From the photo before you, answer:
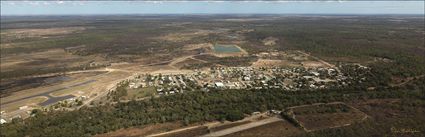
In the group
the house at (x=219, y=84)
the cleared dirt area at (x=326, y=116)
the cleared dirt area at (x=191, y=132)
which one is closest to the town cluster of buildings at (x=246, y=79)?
the house at (x=219, y=84)

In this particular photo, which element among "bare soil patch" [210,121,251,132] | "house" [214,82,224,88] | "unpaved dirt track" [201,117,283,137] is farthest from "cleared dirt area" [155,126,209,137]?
"house" [214,82,224,88]

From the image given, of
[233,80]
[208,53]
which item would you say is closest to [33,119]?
[233,80]

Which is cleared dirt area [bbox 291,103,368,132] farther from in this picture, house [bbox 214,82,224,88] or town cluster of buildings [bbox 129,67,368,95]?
house [bbox 214,82,224,88]

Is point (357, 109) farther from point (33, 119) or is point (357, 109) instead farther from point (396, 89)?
point (33, 119)

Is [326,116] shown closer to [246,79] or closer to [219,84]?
[219,84]

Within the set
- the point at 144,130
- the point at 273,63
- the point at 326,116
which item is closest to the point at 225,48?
the point at 273,63

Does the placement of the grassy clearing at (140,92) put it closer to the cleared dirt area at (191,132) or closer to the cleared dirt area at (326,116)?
the cleared dirt area at (191,132)
